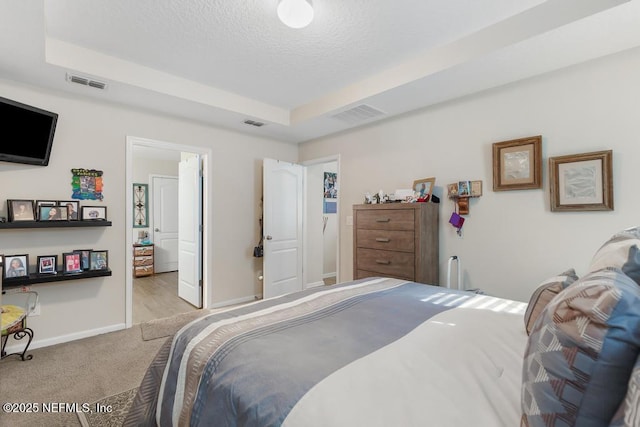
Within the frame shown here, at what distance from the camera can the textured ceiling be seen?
196 cm

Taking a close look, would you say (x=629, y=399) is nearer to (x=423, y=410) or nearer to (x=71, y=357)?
(x=423, y=410)

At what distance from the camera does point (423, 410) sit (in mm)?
743

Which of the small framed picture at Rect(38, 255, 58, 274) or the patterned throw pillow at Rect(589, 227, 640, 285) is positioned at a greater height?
the patterned throw pillow at Rect(589, 227, 640, 285)

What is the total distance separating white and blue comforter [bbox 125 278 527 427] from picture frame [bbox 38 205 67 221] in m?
2.27

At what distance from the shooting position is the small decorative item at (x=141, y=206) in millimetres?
6121

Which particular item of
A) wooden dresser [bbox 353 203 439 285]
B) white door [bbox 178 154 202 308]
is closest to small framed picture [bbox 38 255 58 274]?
white door [bbox 178 154 202 308]

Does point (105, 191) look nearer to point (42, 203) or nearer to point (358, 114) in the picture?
point (42, 203)

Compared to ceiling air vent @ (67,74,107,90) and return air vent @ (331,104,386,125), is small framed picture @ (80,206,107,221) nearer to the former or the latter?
ceiling air vent @ (67,74,107,90)

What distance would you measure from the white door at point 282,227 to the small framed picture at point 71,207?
200 centimetres

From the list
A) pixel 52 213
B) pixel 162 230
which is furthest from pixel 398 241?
pixel 162 230

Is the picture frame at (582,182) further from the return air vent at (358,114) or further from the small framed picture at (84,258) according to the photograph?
the small framed picture at (84,258)

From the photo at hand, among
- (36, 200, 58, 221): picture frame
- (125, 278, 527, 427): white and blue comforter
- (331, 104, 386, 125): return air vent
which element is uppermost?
(331, 104, 386, 125): return air vent

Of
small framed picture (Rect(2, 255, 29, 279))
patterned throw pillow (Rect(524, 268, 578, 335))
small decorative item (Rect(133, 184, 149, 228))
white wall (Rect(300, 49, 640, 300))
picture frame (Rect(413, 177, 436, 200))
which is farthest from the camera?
small decorative item (Rect(133, 184, 149, 228))

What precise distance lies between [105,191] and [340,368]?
3.23 m
